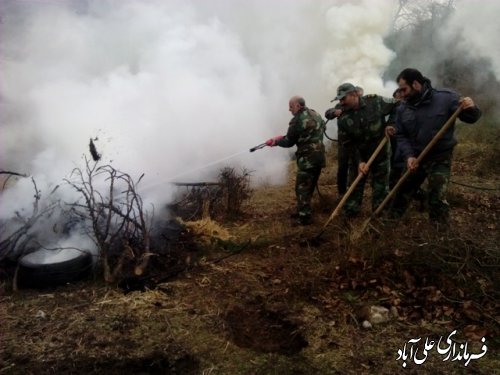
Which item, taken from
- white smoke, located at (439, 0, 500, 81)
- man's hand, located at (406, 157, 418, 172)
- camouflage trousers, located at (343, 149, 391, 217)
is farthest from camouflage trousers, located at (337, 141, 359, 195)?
white smoke, located at (439, 0, 500, 81)

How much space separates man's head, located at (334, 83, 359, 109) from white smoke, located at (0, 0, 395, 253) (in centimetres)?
277

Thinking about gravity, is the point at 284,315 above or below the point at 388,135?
below

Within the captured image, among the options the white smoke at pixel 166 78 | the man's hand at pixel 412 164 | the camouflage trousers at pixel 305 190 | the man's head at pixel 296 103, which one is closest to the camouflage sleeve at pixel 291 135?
the man's head at pixel 296 103

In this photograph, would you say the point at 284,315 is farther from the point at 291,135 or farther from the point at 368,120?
the point at 291,135

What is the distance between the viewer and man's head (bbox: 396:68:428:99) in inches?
187

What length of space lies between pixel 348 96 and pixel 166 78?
3.96 metres

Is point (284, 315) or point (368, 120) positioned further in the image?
point (368, 120)

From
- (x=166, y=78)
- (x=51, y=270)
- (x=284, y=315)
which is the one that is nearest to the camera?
(x=284, y=315)

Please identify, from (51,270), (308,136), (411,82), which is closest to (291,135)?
(308,136)

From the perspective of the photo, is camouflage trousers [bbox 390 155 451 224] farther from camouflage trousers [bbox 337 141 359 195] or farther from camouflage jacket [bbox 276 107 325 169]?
camouflage jacket [bbox 276 107 325 169]

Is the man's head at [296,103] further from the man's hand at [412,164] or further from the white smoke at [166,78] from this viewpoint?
the man's hand at [412,164]

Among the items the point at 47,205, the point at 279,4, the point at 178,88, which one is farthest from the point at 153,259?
the point at 279,4

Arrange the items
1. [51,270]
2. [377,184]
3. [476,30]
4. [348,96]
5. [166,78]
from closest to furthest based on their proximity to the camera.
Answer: [51,270], [348,96], [377,184], [166,78], [476,30]

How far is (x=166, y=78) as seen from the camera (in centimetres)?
825
